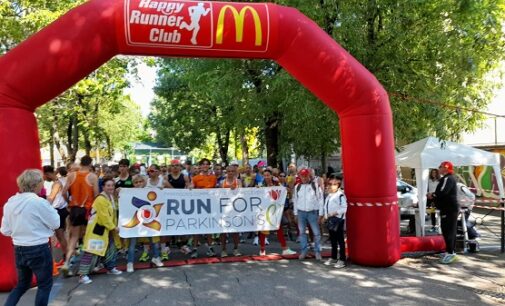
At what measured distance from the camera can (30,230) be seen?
4.83 metres

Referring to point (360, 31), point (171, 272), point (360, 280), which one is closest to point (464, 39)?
point (360, 31)

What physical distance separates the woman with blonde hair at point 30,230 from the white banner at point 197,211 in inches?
112

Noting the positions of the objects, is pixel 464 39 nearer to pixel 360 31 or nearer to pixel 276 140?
pixel 360 31

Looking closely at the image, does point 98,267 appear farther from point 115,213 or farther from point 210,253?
point 210,253

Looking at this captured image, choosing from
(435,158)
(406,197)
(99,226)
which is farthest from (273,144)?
(99,226)

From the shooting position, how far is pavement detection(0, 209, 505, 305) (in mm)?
6102

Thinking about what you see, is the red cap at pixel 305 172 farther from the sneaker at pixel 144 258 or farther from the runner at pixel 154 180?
the sneaker at pixel 144 258

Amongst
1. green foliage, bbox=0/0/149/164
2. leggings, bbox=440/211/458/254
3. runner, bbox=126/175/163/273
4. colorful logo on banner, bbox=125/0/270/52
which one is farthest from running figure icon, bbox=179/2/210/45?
green foliage, bbox=0/0/149/164

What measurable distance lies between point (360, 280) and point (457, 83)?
6511mm

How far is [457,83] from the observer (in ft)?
36.9

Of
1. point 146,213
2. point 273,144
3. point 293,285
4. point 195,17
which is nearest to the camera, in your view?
point 293,285

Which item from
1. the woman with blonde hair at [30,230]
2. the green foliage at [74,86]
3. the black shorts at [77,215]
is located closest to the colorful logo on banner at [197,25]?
the black shorts at [77,215]

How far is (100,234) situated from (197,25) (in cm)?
361

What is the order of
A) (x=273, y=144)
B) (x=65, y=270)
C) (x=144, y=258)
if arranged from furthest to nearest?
1. (x=273, y=144)
2. (x=144, y=258)
3. (x=65, y=270)
